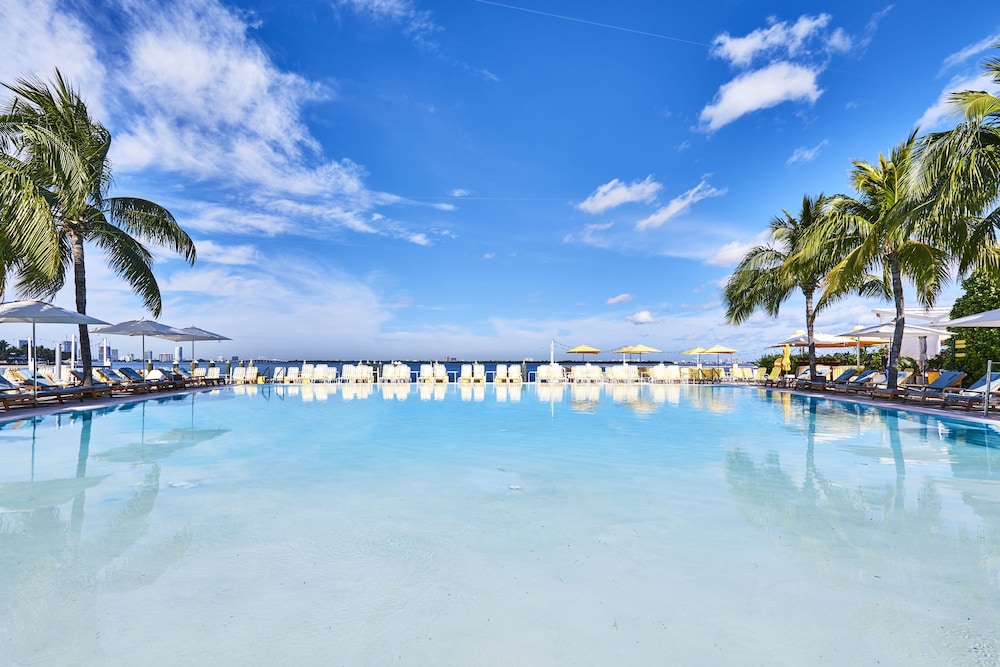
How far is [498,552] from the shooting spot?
3.38 meters

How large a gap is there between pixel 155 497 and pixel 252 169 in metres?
17.8

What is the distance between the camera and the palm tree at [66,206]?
Result: 286 inches

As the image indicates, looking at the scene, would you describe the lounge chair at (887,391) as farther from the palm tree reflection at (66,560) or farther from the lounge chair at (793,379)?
the palm tree reflection at (66,560)

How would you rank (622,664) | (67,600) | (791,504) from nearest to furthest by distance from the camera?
1. (622,664)
2. (67,600)
3. (791,504)

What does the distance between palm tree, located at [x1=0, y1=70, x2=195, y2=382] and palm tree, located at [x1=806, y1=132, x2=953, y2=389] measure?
1660 centimetres

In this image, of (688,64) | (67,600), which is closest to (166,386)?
(67,600)

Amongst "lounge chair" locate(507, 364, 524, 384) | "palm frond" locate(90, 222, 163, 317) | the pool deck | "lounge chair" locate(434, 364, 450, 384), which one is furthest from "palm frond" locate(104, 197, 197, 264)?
"lounge chair" locate(507, 364, 524, 384)

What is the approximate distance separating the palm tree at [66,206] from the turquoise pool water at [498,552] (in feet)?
11.3

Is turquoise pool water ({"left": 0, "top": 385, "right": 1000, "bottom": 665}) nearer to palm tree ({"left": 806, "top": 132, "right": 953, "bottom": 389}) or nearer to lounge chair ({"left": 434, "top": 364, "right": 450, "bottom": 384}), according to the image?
palm tree ({"left": 806, "top": 132, "right": 953, "bottom": 389})

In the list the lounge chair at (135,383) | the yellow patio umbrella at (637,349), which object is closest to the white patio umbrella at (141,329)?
the lounge chair at (135,383)

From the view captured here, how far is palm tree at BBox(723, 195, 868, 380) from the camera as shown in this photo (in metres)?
16.9

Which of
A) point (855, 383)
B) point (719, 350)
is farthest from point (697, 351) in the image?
point (855, 383)

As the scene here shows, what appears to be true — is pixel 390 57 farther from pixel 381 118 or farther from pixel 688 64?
pixel 688 64

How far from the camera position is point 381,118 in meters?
18.8
